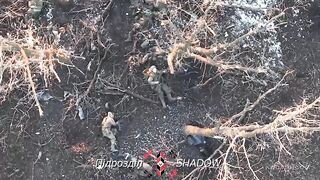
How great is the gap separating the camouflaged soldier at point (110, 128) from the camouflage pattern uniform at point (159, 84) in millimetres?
665

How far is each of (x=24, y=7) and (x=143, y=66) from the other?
178 centimetres

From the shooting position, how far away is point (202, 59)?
655cm

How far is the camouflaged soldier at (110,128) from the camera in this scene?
6.84 metres

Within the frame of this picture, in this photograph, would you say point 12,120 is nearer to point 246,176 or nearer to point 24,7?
point 24,7

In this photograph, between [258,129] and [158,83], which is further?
[158,83]

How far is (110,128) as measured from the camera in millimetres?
6910

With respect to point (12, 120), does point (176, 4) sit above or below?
above

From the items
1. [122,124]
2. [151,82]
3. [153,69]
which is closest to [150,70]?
[153,69]

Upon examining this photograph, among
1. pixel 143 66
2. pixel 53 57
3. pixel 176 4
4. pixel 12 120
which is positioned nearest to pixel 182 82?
pixel 143 66

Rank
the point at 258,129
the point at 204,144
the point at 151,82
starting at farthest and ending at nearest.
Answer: the point at 204,144
the point at 151,82
the point at 258,129

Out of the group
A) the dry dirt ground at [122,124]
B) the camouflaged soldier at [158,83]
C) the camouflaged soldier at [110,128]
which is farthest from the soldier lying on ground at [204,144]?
the camouflaged soldier at [110,128]

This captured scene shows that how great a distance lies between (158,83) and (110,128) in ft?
2.75

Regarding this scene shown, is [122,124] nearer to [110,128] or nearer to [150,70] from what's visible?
[110,128]

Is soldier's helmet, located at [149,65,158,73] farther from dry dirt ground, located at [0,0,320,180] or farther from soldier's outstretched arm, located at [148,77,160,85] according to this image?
dry dirt ground, located at [0,0,320,180]
